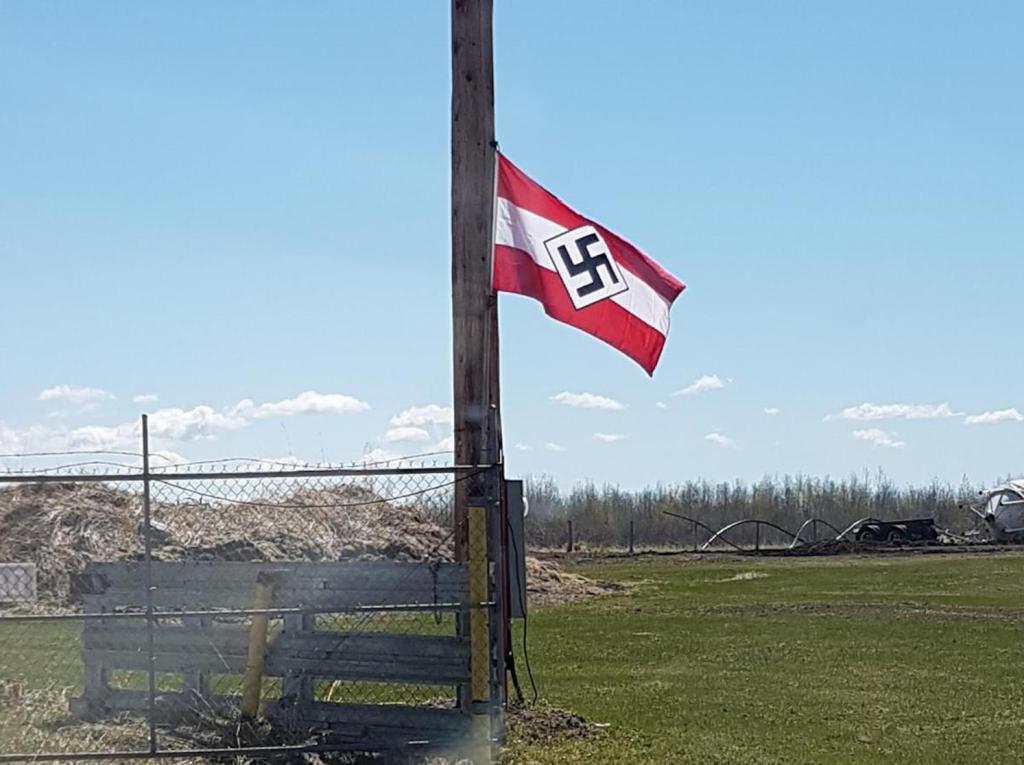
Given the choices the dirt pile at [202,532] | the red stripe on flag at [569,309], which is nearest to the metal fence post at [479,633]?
the red stripe on flag at [569,309]

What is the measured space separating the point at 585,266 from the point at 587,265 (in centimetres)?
2

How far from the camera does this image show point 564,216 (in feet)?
31.2

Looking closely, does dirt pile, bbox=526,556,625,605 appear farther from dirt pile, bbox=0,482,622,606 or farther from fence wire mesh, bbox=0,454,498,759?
fence wire mesh, bbox=0,454,498,759

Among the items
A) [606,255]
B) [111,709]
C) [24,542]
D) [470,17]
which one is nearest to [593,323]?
[606,255]

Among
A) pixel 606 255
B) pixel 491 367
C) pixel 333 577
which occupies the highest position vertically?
pixel 606 255

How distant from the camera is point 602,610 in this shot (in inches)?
835

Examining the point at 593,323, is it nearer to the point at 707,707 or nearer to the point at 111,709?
the point at 707,707

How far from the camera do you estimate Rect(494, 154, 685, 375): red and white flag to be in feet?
30.6

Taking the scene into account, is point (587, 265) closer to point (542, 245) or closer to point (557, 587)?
point (542, 245)

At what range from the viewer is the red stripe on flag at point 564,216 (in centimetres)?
939

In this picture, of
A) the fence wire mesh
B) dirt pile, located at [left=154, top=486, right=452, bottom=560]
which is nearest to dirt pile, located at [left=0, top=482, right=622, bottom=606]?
dirt pile, located at [left=154, top=486, right=452, bottom=560]

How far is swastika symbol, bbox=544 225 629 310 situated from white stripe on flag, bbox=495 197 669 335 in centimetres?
5

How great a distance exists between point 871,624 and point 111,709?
11.1m

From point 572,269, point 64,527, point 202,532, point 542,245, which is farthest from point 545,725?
point 64,527
